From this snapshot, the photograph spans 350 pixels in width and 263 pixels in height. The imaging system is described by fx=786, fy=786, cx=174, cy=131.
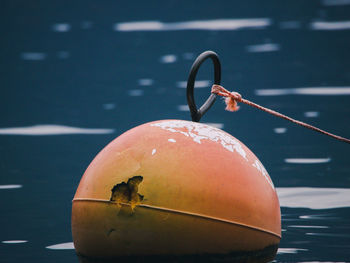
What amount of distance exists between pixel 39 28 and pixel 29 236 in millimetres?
13900

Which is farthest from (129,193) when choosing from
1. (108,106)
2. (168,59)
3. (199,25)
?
(199,25)

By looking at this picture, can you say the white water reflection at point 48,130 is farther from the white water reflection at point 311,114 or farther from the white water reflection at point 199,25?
the white water reflection at point 199,25

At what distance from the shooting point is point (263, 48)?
16.3 meters

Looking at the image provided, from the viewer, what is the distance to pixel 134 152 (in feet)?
14.4

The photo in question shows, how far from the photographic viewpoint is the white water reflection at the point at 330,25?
698 inches

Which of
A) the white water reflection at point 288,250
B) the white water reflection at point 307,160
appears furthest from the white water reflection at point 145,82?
the white water reflection at point 288,250

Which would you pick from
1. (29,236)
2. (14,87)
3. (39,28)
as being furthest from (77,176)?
(39,28)

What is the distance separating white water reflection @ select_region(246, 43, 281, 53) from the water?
0.04 metres

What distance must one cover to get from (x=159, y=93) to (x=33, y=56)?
5096 mm

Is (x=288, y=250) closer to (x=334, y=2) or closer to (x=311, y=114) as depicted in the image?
(x=311, y=114)

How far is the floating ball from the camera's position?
4164mm

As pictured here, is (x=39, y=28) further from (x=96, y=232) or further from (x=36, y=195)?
(x=96, y=232)

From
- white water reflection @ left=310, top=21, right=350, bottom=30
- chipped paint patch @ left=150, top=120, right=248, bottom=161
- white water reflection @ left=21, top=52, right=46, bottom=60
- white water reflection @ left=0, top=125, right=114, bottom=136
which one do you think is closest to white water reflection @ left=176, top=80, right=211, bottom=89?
white water reflection @ left=0, top=125, right=114, bottom=136

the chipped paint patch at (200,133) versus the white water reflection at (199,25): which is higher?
the white water reflection at (199,25)
